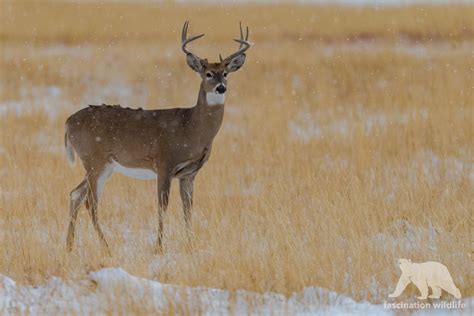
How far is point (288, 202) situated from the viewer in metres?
9.80

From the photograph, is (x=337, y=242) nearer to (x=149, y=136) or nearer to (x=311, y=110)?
(x=149, y=136)

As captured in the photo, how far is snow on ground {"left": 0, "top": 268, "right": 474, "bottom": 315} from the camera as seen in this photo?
640cm

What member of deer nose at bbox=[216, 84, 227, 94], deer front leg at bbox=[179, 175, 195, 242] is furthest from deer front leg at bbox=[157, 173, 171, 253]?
deer nose at bbox=[216, 84, 227, 94]

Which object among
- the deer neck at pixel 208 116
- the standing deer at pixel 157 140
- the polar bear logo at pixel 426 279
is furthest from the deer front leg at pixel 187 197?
the polar bear logo at pixel 426 279

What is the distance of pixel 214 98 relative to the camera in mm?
8836

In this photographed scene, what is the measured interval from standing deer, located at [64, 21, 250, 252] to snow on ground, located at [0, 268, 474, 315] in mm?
1905

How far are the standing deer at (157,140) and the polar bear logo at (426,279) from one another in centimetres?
238

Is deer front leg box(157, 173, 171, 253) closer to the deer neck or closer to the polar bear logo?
the deer neck

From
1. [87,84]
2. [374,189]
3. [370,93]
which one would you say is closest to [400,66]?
[370,93]

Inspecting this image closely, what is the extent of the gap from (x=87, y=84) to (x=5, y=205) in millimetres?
8781

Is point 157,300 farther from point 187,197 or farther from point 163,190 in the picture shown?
point 187,197

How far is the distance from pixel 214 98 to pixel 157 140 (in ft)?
2.02

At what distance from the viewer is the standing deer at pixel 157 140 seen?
28.8 feet

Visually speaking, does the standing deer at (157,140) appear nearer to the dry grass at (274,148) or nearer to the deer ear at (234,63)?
the deer ear at (234,63)
